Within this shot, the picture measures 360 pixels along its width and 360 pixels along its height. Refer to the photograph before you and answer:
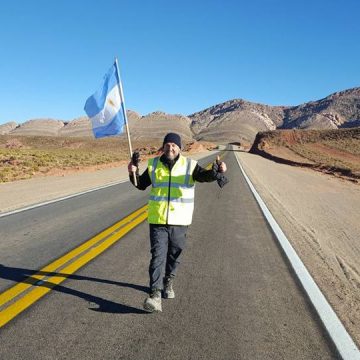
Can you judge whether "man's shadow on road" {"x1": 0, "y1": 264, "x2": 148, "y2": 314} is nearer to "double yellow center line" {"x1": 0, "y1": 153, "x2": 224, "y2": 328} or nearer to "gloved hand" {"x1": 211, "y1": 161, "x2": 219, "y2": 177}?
"double yellow center line" {"x1": 0, "y1": 153, "x2": 224, "y2": 328}

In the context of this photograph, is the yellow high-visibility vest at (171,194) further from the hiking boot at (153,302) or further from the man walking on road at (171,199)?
the hiking boot at (153,302)

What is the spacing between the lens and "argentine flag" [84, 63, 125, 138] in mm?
6801

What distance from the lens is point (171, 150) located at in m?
4.78

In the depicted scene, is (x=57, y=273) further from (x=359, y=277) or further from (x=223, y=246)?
(x=359, y=277)

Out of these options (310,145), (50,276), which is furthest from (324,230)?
(310,145)

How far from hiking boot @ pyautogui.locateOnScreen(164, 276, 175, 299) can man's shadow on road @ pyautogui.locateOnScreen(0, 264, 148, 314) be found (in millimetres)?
291

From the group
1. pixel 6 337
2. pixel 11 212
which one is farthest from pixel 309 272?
pixel 11 212

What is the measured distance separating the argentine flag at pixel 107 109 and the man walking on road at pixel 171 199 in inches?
83.5

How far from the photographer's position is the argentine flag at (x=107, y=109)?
6.80 meters

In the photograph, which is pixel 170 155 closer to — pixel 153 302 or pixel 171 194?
pixel 171 194

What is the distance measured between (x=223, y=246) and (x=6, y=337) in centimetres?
424

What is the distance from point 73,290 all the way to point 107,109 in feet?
9.50

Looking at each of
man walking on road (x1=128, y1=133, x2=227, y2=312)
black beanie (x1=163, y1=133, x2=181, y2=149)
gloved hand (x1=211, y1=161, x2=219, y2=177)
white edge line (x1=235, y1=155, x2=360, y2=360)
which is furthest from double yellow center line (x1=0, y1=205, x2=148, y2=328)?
white edge line (x1=235, y1=155, x2=360, y2=360)

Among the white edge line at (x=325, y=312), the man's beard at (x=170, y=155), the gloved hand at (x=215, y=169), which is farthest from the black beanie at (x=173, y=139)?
the white edge line at (x=325, y=312)
